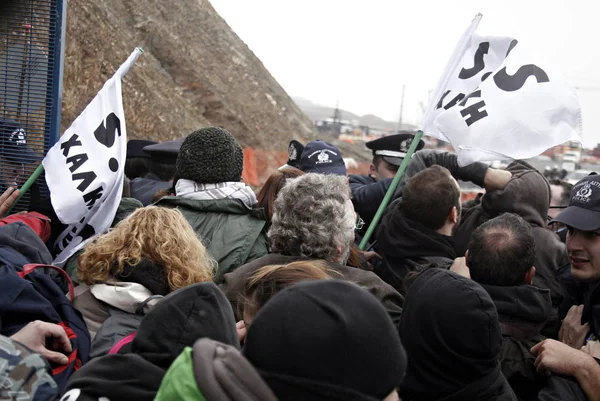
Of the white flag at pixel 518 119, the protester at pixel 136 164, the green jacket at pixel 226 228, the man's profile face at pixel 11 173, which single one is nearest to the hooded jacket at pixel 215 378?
the green jacket at pixel 226 228

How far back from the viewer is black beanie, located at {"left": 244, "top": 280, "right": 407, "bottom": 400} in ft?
4.56

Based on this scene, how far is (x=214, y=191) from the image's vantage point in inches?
141

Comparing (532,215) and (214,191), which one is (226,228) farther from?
(532,215)

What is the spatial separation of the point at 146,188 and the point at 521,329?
2.96 metres

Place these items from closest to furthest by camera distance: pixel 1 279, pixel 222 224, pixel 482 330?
1. pixel 482 330
2. pixel 1 279
3. pixel 222 224

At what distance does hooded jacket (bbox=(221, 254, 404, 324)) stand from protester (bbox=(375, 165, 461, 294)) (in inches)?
29.8

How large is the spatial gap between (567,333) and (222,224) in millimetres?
1723

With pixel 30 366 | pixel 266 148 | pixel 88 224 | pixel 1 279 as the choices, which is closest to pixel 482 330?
pixel 30 366

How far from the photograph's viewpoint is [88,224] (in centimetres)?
379

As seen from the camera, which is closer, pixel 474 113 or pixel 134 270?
pixel 134 270

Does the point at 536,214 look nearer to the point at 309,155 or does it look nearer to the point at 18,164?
the point at 309,155

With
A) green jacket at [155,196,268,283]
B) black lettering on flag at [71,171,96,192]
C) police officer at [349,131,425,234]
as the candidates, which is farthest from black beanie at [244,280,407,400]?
police officer at [349,131,425,234]

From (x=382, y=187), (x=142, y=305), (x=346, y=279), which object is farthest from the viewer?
(x=382, y=187)

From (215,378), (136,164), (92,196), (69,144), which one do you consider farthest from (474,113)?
(136,164)
